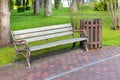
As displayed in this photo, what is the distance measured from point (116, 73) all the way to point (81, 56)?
206 centimetres

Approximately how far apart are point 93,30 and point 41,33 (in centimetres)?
193

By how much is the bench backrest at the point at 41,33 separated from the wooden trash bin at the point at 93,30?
23.8 inches

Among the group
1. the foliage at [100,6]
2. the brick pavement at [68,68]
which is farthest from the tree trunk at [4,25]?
the foliage at [100,6]

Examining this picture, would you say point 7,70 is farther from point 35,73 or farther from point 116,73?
point 116,73

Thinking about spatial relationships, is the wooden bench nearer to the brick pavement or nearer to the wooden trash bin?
the wooden trash bin

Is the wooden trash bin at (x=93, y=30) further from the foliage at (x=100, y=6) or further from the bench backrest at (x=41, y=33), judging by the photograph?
the foliage at (x=100, y=6)

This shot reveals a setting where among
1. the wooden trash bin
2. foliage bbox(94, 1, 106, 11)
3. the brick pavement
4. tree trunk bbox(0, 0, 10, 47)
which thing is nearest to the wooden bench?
the wooden trash bin

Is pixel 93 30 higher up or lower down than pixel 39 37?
higher up

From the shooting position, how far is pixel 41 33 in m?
8.77

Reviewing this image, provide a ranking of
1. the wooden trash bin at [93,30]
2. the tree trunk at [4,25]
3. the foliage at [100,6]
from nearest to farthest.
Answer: the wooden trash bin at [93,30]
the tree trunk at [4,25]
the foliage at [100,6]

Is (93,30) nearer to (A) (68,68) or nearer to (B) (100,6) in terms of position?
(A) (68,68)

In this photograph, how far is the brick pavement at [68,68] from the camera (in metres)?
6.59

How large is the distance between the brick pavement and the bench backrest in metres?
0.71

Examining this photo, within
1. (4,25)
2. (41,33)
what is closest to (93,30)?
(41,33)
